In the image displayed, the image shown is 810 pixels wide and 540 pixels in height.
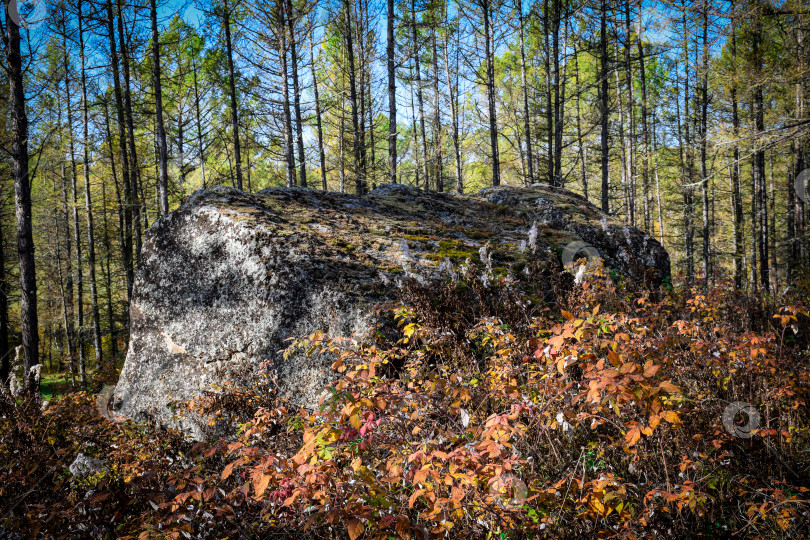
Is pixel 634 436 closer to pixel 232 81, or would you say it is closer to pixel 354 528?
pixel 354 528

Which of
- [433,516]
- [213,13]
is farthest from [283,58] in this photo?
[433,516]

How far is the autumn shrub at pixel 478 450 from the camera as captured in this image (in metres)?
1.46

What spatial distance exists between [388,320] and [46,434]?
2.55m

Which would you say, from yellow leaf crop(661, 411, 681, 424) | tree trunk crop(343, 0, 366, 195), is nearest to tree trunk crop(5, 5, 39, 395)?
tree trunk crop(343, 0, 366, 195)

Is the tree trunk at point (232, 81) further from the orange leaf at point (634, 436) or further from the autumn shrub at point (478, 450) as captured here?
the orange leaf at point (634, 436)

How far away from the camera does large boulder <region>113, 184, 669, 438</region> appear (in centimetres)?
311

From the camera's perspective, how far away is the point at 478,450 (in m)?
1.56

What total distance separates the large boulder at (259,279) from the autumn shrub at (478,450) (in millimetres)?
422

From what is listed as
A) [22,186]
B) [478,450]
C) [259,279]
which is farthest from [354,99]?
[478,450]

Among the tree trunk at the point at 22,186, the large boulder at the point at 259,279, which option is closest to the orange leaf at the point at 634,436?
the large boulder at the point at 259,279

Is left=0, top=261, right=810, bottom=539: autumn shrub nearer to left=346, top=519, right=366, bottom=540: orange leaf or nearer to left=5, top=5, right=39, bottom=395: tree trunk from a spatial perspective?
left=346, top=519, right=366, bottom=540: orange leaf

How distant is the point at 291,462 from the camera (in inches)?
63.1

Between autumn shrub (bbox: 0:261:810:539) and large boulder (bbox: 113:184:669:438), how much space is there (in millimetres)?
422

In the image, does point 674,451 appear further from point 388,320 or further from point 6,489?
point 6,489
